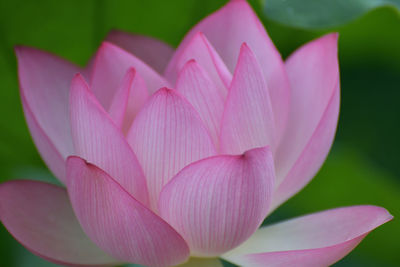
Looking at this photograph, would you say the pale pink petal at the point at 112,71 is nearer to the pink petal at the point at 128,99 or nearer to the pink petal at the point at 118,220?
the pink petal at the point at 128,99

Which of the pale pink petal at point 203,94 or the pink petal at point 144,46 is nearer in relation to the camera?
the pale pink petal at point 203,94

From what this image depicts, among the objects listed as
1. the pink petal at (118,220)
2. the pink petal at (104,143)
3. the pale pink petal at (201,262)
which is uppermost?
the pink petal at (104,143)

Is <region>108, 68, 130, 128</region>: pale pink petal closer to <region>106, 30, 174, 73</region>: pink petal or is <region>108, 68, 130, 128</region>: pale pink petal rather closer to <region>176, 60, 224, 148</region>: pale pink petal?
<region>176, 60, 224, 148</region>: pale pink petal

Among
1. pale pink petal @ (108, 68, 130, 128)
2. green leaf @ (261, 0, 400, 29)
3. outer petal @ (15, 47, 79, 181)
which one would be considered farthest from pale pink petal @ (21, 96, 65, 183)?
green leaf @ (261, 0, 400, 29)

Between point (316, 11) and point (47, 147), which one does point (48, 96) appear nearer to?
point (47, 147)

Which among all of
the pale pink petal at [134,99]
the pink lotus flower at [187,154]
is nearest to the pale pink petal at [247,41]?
the pink lotus flower at [187,154]

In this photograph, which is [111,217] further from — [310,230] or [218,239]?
[310,230]

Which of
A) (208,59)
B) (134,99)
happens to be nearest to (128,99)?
(134,99)
